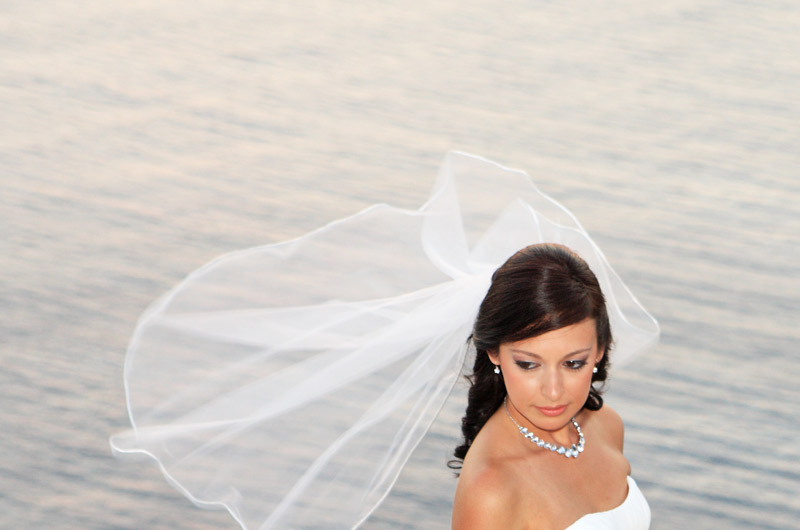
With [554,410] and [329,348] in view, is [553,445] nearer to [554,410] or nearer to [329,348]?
[554,410]

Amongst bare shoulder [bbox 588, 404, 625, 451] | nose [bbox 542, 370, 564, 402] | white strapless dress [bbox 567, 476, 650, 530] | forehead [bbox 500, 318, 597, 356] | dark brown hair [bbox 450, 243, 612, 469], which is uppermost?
dark brown hair [bbox 450, 243, 612, 469]

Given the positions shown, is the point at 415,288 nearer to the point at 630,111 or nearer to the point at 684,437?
the point at 684,437

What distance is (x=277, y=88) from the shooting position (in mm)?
6703

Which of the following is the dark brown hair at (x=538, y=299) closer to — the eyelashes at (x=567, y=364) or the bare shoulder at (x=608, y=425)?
the eyelashes at (x=567, y=364)

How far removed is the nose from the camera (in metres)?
1.83

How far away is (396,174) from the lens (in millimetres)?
5621

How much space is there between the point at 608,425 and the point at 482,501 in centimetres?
54

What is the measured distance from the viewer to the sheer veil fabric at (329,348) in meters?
2.31

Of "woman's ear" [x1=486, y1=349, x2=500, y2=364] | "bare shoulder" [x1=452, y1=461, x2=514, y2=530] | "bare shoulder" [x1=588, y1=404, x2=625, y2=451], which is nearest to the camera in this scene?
"bare shoulder" [x1=452, y1=461, x2=514, y2=530]

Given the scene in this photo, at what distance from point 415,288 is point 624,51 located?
18.7 feet

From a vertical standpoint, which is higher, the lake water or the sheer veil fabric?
the sheer veil fabric

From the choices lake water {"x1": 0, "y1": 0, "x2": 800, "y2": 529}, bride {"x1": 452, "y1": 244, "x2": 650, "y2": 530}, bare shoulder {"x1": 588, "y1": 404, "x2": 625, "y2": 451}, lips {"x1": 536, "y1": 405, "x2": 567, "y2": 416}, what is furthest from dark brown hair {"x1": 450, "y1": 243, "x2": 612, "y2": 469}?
lake water {"x1": 0, "y1": 0, "x2": 800, "y2": 529}

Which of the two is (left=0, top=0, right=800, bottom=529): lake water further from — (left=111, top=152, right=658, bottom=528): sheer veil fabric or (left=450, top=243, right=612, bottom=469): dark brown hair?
(left=450, top=243, right=612, bottom=469): dark brown hair

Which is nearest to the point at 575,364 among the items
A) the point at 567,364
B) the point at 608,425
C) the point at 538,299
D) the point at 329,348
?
the point at 567,364
